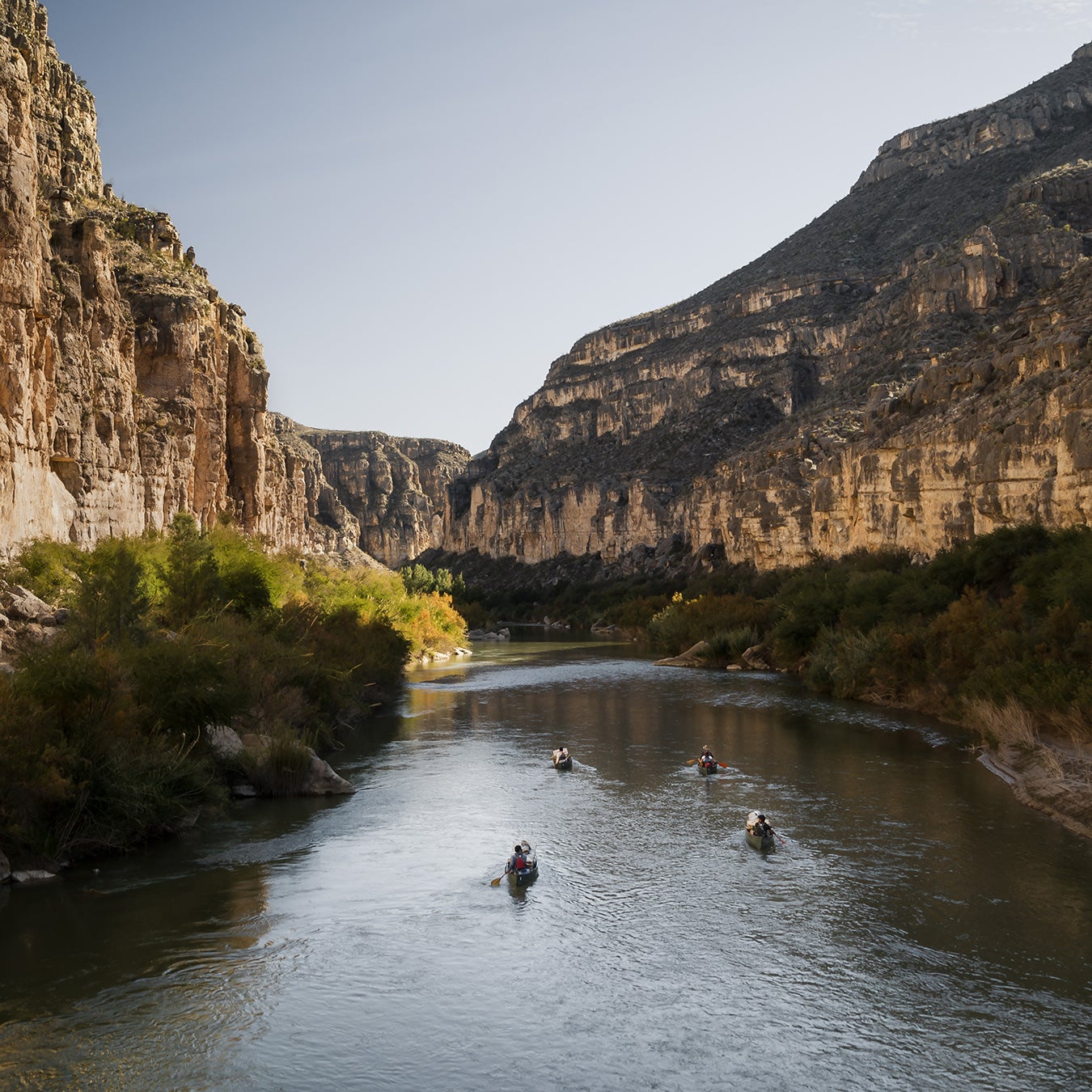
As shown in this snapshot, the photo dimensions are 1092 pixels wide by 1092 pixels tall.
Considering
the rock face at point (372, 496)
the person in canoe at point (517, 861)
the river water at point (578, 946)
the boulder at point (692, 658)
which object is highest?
the rock face at point (372, 496)

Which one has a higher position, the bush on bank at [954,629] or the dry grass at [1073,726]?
the bush on bank at [954,629]

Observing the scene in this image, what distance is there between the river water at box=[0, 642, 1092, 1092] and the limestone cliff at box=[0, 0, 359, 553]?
40.8 feet

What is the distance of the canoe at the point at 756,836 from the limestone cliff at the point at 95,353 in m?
16.5

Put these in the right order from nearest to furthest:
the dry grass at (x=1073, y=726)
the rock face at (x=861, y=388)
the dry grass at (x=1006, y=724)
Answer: the dry grass at (x=1073, y=726)
the dry grass at (x=1006, y=724)
the rock face at (x=861, y=388)

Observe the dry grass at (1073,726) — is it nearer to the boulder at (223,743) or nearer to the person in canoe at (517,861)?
the person in canoe at (517,861)

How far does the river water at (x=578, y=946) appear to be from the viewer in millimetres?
9133

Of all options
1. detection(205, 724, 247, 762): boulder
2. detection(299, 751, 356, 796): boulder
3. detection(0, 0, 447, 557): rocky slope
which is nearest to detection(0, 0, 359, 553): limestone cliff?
detection(0, 0, 447, 557): rocky slope

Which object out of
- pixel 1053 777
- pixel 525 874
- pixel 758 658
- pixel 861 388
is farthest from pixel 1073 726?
pixel 861 388

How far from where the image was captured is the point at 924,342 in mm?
60531

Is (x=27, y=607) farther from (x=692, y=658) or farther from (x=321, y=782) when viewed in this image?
(x=692, y=658)

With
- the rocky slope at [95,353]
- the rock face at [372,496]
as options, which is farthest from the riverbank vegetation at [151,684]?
the rock face at [372,496]

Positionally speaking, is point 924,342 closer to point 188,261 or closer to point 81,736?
point 188,261

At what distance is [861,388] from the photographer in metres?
62.8

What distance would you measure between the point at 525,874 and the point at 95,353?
24723 millimetres
